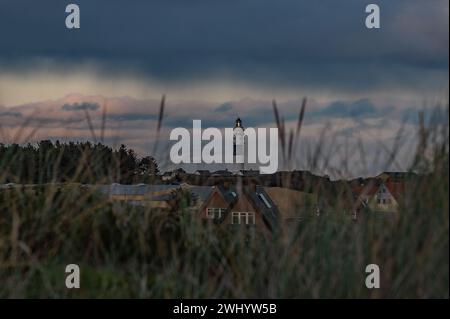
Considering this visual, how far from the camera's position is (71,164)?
6.77 meters

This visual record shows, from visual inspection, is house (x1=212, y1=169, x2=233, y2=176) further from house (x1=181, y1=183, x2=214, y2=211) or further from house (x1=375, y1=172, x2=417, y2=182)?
house (x1=375, y1=172, x2=417, y2=182)

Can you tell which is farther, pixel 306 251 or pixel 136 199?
Result: pixel 136 199

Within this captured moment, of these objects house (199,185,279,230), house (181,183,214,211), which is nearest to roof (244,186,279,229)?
house (199,185,279,230)

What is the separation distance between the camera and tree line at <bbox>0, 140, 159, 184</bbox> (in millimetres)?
6254

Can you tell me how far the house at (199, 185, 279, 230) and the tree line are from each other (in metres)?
0.60

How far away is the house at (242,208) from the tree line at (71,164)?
604mm

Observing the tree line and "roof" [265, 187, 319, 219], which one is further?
the tree line
